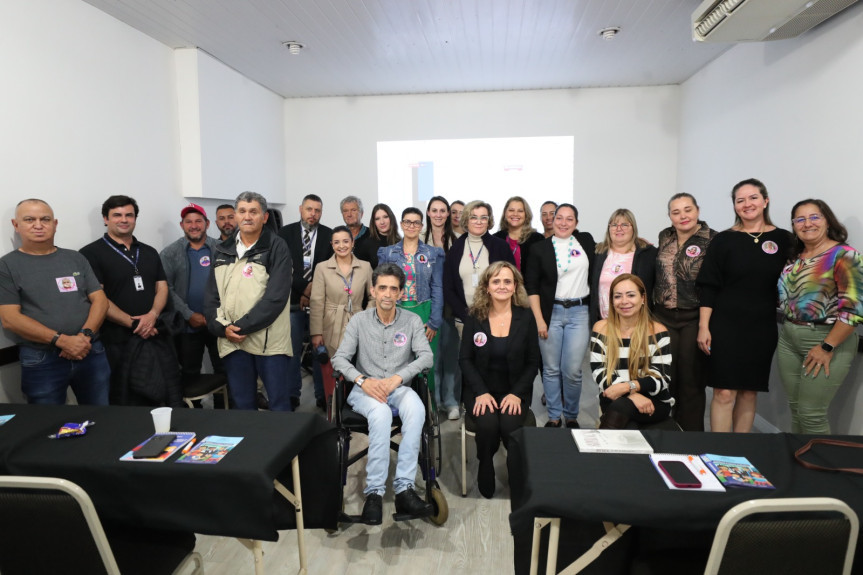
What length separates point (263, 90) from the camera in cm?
535

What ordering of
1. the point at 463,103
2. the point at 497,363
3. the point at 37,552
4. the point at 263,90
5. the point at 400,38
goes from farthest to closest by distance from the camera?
the point at 463,103, the point at 263,90, the point at 400,38, the point at 497,363, the point at 37,552

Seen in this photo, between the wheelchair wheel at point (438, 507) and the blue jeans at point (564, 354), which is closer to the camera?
the wheelchair wheel at point (438, 507)

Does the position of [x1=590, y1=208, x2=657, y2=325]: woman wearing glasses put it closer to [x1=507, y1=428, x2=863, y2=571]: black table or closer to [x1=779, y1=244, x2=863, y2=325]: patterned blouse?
[x1=779, y1=244, x2=863, y2=325]: patterned blouse

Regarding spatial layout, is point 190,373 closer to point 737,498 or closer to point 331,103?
point 737,498

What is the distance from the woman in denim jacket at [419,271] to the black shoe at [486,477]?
2.96 feet

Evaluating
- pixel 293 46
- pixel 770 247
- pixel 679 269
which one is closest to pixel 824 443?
pixel 770 247

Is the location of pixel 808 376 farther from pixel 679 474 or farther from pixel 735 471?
pixel 679 474

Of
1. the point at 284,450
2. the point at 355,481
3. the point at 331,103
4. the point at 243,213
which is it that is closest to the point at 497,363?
the point at 355,481

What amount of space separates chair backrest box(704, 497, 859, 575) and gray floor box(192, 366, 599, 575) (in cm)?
110

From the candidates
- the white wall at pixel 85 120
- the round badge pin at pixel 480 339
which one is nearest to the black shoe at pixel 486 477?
the round badge pin at pixel 480 339

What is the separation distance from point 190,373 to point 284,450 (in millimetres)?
2134

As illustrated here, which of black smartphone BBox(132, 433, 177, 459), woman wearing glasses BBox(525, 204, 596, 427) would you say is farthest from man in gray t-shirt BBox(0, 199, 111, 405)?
woman wearing glasses BBox(525, 204, 596, 427)

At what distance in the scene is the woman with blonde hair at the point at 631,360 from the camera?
231 cm

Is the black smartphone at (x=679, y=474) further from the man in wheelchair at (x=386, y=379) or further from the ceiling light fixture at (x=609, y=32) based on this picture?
the ceiling light fixture at (x=609, y=32)
